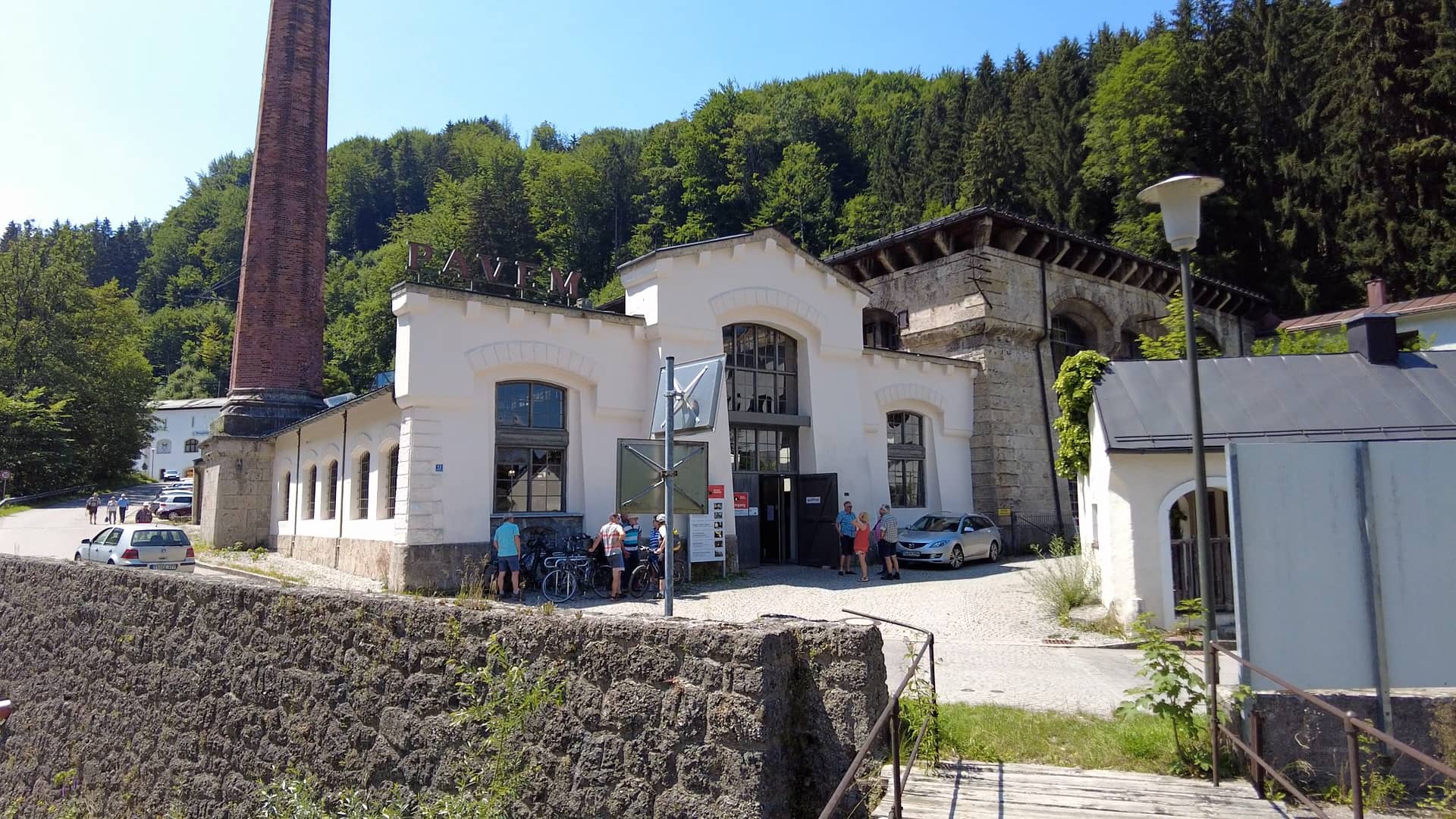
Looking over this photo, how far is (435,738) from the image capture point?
5.36 meters

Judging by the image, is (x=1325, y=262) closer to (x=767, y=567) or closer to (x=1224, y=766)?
(x=767, y=567)

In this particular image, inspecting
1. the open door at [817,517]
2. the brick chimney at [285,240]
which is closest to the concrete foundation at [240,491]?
the brick chimney at [285,240]

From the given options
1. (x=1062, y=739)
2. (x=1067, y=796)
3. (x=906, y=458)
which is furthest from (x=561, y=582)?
(x=1067, y=796)

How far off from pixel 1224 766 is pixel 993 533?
1613 cm

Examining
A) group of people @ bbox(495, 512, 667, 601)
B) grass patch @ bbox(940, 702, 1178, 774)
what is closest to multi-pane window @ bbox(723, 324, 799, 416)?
group of people @ bbox(495, 512, 667, 601)

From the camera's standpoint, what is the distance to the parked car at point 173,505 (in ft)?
121

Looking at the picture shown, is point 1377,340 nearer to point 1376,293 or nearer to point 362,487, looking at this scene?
point 1376,293

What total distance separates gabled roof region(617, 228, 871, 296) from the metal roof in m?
8.52

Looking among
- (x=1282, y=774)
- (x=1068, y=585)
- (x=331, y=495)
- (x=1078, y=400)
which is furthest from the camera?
(x=331, y=495)

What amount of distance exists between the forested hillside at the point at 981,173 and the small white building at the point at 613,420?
20.4 metres

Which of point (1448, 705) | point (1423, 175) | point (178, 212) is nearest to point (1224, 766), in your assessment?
point (1448, 705)

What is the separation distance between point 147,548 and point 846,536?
13996mm

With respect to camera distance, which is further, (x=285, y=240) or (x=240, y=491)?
(x=285, y=240)

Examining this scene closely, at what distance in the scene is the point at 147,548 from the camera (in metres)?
16.9
